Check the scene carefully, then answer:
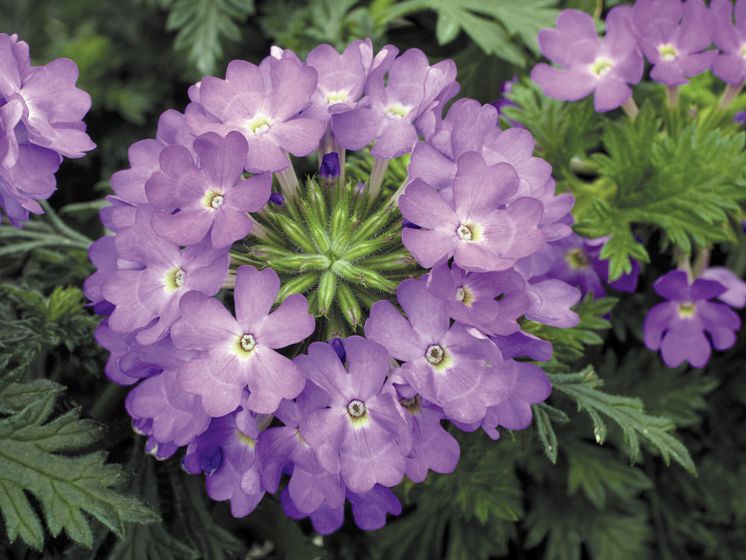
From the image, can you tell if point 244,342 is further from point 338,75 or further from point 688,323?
point 688,323

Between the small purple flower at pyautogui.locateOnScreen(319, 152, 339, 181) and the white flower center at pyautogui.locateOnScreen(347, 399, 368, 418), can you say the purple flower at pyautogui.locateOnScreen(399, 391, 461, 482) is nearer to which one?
the white flower center at pyautogui.locateOnScreen(347, 399, 368, 418)

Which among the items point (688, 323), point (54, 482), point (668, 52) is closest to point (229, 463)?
point (54, 482)

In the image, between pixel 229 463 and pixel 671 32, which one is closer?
pixel 229 463

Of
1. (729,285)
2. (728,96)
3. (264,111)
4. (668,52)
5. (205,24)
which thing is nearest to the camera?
(264,111)

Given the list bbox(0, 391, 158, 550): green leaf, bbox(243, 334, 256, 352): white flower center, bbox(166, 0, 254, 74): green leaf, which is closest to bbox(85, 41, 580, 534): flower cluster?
bbox(243, 334, 256, 352): white flower center

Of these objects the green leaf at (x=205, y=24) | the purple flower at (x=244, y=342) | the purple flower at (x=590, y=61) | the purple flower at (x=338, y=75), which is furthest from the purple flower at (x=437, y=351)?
the green leaf at (x=205, y=24)

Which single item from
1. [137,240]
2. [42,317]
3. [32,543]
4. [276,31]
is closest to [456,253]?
[137,240]
